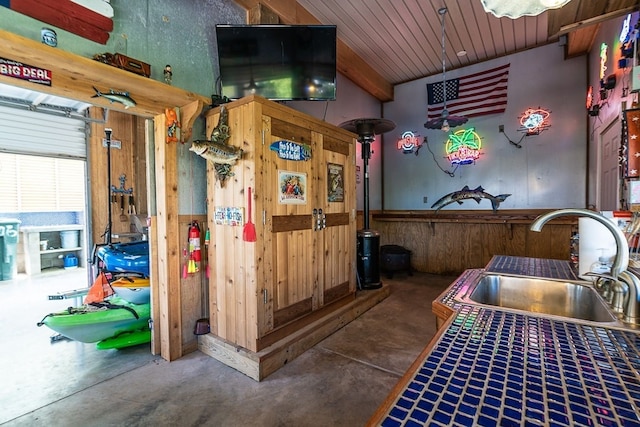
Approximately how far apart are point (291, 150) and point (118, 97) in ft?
4.99

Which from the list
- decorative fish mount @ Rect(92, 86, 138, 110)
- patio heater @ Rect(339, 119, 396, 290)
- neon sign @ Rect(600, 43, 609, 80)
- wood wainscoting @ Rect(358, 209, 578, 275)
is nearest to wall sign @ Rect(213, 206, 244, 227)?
decorative fish mount @ Rect(92, 86, 138, 110)

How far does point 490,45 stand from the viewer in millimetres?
5070

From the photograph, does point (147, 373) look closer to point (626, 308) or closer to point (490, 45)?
point (626, 308)

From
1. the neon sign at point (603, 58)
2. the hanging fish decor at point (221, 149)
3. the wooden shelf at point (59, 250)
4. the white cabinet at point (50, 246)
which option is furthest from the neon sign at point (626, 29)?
the wooden shelf at point (59, 250)

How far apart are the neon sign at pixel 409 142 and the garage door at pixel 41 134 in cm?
616

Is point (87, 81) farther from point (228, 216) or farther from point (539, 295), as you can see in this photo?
point (539, 295)

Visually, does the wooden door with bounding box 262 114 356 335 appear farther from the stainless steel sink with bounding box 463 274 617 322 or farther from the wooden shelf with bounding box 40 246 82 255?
the wooden shelf with bounding box 40 246 82 255

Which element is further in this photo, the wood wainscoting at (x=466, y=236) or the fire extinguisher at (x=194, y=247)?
the wood wainscoting at (x=466, y=236)

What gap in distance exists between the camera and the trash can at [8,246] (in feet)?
18.2

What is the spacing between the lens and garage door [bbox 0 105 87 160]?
4363 millimetres

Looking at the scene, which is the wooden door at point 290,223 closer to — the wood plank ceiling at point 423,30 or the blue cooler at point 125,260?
the blue cooler at point 125,260

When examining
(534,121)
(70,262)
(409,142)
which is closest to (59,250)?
(70,262)

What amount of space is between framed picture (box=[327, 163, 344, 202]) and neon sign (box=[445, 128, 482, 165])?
3.26 m

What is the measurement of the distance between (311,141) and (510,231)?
14.1 feet
